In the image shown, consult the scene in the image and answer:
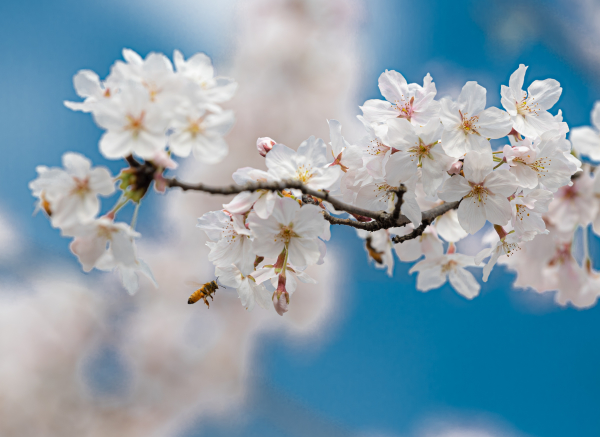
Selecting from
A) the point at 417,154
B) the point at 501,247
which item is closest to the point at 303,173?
the point at 417,154

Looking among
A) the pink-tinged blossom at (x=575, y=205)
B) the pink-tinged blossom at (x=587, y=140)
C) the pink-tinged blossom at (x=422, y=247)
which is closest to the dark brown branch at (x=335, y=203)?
the pink-tinged blossom at (x=422, y=247)

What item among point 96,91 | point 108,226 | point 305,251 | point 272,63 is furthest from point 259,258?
point 272,63

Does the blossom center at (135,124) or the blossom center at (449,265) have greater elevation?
the blossom center at (449,265)

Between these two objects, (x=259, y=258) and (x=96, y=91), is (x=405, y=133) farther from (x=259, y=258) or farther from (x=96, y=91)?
(x=96, y=91)

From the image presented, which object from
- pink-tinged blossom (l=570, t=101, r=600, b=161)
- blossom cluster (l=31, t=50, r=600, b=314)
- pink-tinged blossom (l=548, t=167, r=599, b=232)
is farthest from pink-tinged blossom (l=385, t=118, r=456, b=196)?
pink-tinged blossom (l=548, t=167, r=599, b=232)

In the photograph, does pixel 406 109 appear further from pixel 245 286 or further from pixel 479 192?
pixel 245 286

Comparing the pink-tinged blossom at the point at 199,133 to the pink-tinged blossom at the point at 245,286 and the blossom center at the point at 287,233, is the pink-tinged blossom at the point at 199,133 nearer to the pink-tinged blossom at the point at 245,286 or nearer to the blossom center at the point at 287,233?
the blossom center at the point at 287,233
